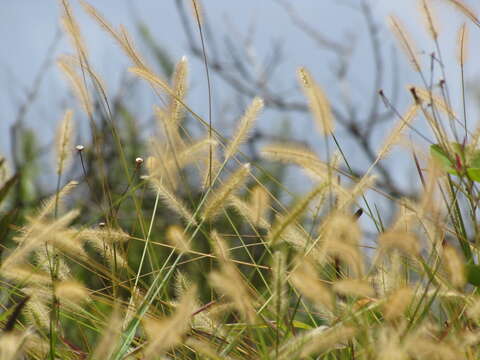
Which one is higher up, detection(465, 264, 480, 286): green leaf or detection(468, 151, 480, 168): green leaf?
detection(468, 151, 480, 168): green leaf

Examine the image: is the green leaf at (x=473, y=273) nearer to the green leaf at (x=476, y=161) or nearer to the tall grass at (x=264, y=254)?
the tall grass at (x=264, y=254)

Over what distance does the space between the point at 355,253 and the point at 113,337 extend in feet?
0.65

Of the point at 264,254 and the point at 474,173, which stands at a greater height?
the point at 474,173

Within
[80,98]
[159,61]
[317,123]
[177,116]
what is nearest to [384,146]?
[317,123]

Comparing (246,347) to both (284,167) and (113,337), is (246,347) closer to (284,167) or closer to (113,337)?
(113,337)

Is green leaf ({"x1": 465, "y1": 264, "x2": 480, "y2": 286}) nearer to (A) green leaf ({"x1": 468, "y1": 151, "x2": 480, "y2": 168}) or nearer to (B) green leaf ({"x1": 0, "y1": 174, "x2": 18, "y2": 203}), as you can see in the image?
(A) green leaf ({"x1": 468, "y1": 151, "x2": 480, "y2": 168})

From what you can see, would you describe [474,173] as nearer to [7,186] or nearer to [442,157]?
[442,157]

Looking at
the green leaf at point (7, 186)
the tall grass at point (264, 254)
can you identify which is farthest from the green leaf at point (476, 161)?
the green leaf at point (7, 186)

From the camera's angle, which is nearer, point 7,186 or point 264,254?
point 7,186

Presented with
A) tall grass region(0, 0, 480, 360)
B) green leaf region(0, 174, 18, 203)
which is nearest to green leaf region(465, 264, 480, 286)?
tall grass region(0, 0, 480, 360)

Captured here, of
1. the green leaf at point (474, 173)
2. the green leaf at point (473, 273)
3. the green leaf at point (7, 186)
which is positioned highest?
the green leaf at point (474, 173)

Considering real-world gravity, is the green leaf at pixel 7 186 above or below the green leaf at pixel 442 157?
below

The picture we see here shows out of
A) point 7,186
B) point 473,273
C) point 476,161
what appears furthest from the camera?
point 476,161

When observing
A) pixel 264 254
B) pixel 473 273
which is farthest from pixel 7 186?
pixel 473 273
